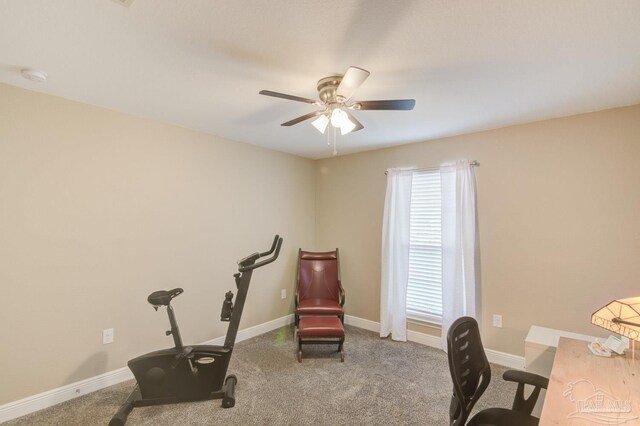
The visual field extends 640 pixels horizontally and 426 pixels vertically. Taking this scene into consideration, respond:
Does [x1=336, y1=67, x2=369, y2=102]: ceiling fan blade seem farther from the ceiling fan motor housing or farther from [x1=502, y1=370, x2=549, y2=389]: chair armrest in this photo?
[x1=502, y1=370, x2=549, y2=389]: chair armrest

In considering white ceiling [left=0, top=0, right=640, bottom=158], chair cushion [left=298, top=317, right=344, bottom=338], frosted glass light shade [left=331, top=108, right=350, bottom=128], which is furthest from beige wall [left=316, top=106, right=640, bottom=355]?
frosted glass light shade [left=331, top=108, right=350, bottom=128]

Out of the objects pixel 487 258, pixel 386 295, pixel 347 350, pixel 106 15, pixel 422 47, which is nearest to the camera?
pixel 106 15

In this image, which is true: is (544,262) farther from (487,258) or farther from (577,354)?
(577,354)

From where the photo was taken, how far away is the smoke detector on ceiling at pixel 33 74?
1.95m

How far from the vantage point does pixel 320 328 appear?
3.20 metres

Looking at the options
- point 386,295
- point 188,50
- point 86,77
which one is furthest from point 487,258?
point 86,77

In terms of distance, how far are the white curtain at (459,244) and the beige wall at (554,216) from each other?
0.34 feet

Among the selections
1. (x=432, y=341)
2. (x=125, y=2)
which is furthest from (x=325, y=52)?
(x=432, y=341)

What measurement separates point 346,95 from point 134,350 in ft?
9.76

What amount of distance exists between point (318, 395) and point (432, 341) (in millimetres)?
1684

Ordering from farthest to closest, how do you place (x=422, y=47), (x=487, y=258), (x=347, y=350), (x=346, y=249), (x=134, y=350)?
(x=346, y=249)
(x=347, y=350)
(x=487, y=258)
(x=134, y=350)
(x=422, y=47)

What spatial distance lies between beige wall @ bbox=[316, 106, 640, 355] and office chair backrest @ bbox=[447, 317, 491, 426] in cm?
161

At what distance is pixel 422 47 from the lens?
167cm

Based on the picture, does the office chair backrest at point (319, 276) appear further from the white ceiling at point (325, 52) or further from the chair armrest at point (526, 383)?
the chair armrest at point (526, 383)
